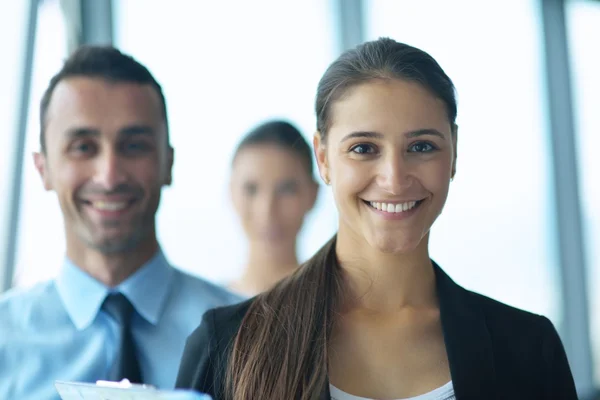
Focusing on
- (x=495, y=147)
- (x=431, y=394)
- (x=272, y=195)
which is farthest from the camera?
(x=495, y=147)

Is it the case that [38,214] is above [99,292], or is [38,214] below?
above

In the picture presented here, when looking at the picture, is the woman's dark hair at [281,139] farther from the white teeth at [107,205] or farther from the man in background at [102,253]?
the white teeth at [107,205]

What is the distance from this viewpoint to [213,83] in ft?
13.1

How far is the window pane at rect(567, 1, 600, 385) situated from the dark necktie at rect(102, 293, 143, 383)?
412 cm

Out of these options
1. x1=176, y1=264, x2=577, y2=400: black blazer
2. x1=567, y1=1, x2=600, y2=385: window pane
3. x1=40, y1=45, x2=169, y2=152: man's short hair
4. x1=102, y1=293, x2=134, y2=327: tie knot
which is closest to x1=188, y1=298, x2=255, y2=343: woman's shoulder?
x1=176, y1=264, x2=577, y2=400: black blazer

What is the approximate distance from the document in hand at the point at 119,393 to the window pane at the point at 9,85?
1933mm

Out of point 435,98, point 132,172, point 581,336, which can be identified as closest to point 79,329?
point 132,172

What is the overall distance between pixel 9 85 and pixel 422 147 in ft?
6.86

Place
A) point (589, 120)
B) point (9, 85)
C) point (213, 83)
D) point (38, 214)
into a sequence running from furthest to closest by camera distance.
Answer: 1. point (589, 120)
2. point (213, 83)
3. point (38, 214)
4. point (9, 85)

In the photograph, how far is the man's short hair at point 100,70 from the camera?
7.08 ft

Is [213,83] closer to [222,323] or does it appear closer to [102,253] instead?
[102,253]

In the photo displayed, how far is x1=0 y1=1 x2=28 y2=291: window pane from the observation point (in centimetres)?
317

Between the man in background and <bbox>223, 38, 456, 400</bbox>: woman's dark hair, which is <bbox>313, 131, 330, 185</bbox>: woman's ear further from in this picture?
the man in background

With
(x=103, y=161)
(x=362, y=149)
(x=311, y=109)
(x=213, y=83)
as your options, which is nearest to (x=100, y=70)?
(x=103, y=161)
